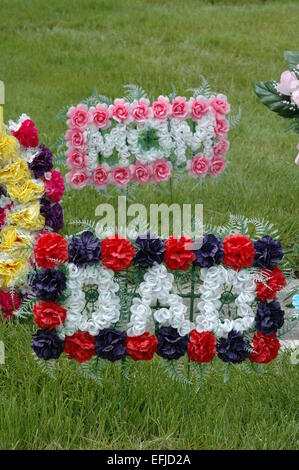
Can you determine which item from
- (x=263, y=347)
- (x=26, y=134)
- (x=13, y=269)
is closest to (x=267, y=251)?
(x=263, y=347)

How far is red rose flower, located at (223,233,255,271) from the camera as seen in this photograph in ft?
8.86

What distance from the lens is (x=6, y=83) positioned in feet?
28.6

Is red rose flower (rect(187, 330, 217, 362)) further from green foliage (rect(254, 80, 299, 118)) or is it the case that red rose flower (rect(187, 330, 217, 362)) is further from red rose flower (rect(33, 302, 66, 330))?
green foliage (rect(254, 80, 299, 118))

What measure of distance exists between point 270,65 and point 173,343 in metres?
6.68

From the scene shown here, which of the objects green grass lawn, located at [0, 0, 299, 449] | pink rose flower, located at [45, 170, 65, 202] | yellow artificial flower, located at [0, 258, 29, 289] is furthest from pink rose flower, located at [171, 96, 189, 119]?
yellow artificial flower, located at [0, 258, 29, 289]

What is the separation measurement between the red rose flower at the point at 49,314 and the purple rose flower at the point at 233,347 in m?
0.58

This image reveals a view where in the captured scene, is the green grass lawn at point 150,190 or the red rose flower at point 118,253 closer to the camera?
the red rose flower at point 118,253

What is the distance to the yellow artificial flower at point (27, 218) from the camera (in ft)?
12.4

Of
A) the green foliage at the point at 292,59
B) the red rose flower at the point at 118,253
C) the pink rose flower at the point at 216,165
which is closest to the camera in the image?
the red rose flower at the point at 118,253

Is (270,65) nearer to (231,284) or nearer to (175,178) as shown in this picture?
(175,178)

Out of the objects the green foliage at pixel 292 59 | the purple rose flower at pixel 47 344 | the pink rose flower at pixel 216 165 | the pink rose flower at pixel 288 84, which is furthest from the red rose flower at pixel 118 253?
the pink rose flower at pixel 216 165

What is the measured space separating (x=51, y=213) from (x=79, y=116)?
808 millimetres

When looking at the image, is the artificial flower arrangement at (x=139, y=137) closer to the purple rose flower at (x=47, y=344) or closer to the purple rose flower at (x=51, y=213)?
the purple rose flower at (x=51, y=213)

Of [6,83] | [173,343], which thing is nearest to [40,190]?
[173,343]
